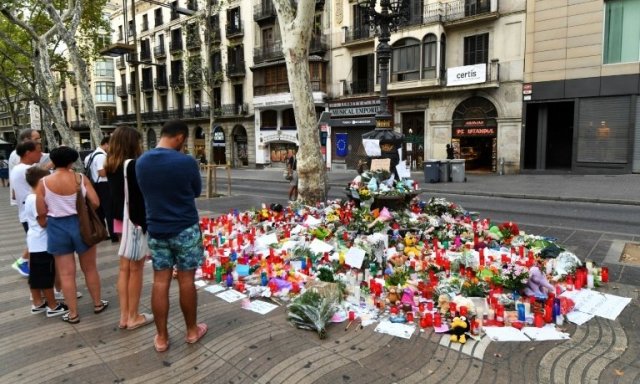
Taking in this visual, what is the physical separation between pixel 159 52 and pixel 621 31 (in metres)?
38.1

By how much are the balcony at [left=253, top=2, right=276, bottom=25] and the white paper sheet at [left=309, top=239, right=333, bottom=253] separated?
1170 inches

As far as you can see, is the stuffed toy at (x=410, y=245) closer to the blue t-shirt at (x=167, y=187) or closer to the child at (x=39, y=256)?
the blue t-shirt at (x=167, y=187)

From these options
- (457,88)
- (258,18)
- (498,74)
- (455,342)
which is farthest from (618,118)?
(258,18)

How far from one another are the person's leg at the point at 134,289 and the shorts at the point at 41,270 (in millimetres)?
997

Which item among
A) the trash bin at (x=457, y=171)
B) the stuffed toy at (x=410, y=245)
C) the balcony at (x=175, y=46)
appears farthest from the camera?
the balcony at (x=175, y=46)

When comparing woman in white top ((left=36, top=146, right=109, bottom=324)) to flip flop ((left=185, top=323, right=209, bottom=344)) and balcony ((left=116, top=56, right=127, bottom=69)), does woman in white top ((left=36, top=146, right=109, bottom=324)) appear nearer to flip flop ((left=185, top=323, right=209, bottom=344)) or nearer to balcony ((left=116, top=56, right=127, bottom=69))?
flip flop ((left=185, top=323, right=209, bottom=344))

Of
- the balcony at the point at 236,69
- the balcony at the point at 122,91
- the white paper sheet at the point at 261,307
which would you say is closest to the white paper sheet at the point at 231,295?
the white paper sheet at the point at 261,307

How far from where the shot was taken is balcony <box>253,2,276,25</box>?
32.2m

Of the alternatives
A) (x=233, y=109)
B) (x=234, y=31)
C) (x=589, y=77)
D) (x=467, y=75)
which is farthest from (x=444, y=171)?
(x=234, y=31)

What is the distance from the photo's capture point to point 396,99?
86.0 ft

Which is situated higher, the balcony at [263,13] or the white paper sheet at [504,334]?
the balcony at [263,13]

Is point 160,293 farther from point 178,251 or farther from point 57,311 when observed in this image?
point 57,311

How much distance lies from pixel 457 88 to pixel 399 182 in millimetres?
17742

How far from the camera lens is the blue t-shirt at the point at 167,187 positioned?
126 inches
